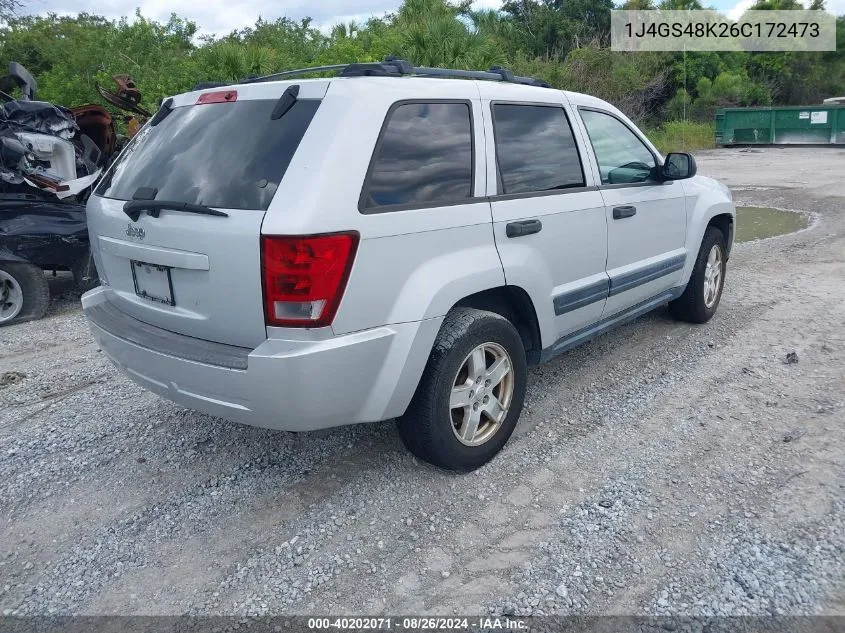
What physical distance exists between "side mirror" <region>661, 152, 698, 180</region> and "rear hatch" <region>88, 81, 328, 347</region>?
268 cm

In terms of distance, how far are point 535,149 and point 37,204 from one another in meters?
5.17

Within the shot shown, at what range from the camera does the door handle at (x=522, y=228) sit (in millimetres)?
3361

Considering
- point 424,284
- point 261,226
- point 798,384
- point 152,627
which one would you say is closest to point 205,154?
point 261,226

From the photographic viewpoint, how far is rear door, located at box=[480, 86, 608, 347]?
11.2 feet

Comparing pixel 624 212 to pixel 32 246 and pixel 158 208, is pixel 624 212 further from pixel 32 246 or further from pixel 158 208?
pixel 32 246

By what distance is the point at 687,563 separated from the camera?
8.85 ft

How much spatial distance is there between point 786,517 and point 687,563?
1.99 feet

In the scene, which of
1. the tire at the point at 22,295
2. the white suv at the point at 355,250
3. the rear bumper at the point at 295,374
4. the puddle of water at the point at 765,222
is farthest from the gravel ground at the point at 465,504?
the puddle of water at the point at 765,222

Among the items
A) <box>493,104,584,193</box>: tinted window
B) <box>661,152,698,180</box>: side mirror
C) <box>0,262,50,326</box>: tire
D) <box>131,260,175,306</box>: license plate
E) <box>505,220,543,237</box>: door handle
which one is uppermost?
<box>493,104,584,193</box>: tinted window

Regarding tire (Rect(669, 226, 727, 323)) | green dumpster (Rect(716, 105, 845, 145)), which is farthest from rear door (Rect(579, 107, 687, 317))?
green dumpster (Rect(716, 105, 845, 145))

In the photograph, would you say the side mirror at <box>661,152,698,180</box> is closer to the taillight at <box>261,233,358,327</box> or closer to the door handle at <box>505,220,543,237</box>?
the door handle at <box>505,220,543,237</box>

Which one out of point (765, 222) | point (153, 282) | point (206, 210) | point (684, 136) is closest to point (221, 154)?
point (206, 210)

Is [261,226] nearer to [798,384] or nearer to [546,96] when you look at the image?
[546,96]

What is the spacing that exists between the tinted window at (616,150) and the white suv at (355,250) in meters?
0.24
